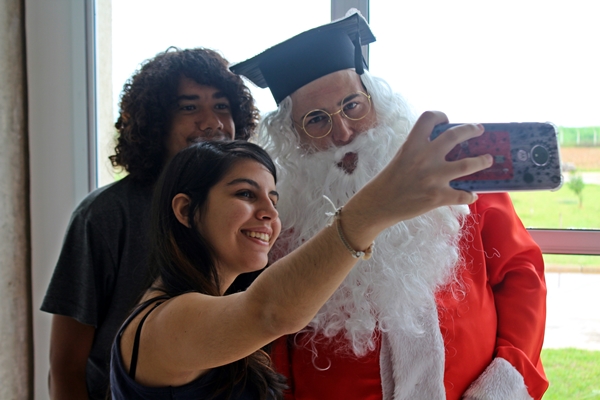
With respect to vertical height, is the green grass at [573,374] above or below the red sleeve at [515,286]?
below

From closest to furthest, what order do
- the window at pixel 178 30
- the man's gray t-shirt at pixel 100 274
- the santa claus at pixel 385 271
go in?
the santa claus at pixel 385 271
the man's gray t-shirt at pixel 100 274
the window at pixel 178 30

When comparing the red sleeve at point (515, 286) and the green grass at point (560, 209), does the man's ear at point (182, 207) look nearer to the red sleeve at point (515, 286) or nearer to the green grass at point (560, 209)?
the red sleeve at point (515, 286)

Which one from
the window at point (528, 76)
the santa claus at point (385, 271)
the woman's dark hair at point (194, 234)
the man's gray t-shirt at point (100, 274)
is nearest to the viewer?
the woman's dark hair at point (194, 234)

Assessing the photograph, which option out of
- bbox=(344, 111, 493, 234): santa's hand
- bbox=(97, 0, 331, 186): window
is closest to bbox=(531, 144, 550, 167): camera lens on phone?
bbox=(344, 111, 493, 234): santa's hand

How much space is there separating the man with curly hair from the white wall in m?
0.55

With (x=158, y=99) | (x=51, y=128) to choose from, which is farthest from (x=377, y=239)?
(x=51, y=128)

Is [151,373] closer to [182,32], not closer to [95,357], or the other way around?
[95,357]

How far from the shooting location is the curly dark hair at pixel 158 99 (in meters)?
1.48

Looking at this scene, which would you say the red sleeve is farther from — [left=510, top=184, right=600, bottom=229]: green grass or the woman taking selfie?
the woman taking selfie

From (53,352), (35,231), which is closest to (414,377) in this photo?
(53,352)

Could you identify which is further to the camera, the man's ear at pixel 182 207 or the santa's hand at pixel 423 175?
the man's ear at pixel 182 207

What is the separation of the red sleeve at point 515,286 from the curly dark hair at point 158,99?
812 mm

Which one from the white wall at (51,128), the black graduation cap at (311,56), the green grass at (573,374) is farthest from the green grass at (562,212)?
the white wall at (51,128)

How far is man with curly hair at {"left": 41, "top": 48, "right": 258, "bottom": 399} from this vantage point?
1.41m
